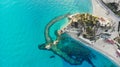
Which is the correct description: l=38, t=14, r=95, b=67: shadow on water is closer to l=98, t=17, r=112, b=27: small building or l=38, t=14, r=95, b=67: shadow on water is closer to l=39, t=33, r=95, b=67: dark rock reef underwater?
l=39, t=33, r=95, b=67: dark rock reef underwater

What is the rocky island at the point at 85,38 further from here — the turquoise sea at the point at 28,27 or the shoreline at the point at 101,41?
the turquoise sea at the point at 28,27

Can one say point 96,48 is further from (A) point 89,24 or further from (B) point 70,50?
(A) point 89,24

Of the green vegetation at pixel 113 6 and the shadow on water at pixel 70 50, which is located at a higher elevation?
the green vegetation at pixel 113 6

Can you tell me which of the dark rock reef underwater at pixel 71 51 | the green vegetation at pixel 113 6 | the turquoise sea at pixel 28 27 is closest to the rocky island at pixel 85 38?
the dark rock reef underwater at pixel 71 51

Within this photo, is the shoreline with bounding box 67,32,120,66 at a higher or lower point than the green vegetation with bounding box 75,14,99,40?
lower

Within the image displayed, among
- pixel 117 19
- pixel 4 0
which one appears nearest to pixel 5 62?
pixel 4 0

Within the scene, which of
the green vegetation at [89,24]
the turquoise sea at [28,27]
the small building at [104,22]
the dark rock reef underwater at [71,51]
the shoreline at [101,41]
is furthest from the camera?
the small building at [104,22]

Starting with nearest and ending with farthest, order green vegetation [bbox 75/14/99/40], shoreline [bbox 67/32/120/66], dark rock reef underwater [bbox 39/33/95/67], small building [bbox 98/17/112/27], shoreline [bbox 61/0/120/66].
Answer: shoreline [bbox 67/32/120/66], shoreline [bbox 61/0/120/66], dark rock reef underwater [bbox 39/33/95/67], green vegetation [bbox 75/14/99/40], small building [bbox 98/17/112/27]

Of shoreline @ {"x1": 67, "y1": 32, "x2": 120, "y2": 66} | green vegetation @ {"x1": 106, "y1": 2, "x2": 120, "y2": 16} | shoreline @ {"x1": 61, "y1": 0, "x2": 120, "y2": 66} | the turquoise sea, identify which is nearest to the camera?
shoreline @ {"x1": 67, "y1": 32, "x2": 120, "y2": 66}

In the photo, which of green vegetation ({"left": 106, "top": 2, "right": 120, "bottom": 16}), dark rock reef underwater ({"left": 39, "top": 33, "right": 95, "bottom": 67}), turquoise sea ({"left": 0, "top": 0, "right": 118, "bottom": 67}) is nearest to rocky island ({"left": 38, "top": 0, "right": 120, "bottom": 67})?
dark rock reef underwater ({"left": 39, "top": 33, "right": 95, "bottom": 67})
